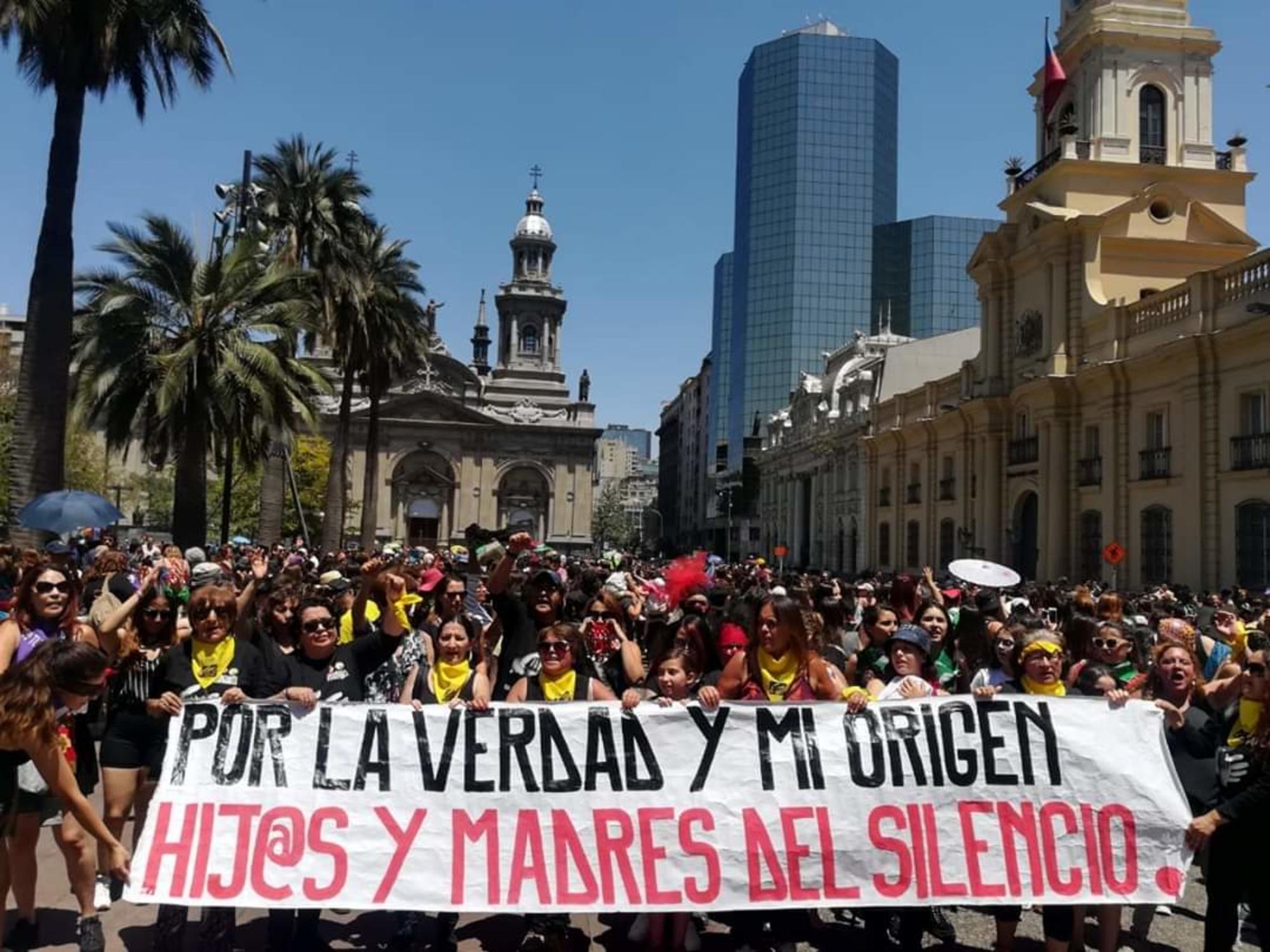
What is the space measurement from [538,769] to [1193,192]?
113 ft

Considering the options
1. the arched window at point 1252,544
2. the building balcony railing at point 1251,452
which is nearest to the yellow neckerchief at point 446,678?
the building balcony railing at point 1251,452

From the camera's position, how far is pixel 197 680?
544 cm

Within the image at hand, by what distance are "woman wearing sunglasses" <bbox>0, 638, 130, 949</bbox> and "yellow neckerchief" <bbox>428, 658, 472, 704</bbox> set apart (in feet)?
5.67

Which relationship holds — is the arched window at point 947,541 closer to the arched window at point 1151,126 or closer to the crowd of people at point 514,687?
the arched window at point 1151,126

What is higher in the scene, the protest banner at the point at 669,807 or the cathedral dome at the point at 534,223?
the cathedral dome at the point at 534,223

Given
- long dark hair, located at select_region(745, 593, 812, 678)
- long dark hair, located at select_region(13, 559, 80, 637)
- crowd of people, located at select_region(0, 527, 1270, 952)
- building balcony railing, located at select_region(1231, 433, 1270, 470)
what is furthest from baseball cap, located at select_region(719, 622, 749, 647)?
building balcony railing, located at select_region(1231, 433, 1270, 470)

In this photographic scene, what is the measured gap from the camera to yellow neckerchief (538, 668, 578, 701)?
5.54m

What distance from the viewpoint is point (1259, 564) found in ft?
74.0

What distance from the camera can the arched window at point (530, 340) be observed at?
92812 millimetres

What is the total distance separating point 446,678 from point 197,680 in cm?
135

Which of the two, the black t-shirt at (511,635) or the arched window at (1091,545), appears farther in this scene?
the arched window at (1091,545)

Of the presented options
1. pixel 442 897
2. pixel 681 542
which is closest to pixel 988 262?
pixel 442 897

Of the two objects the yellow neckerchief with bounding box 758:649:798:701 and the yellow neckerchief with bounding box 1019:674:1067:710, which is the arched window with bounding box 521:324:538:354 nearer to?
the yellow neckerchief with bounding box 758:649:798:701

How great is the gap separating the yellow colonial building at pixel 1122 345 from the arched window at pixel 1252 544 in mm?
49
